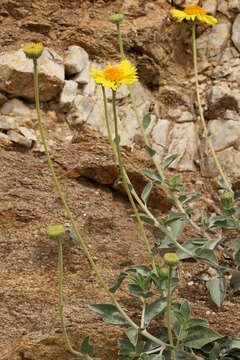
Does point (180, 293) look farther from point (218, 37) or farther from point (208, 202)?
point (218, 37)

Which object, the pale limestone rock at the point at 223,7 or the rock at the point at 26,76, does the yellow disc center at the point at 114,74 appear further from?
the pale limestone rock at the point at 223,7

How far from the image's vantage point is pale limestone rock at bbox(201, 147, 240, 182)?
5508mm

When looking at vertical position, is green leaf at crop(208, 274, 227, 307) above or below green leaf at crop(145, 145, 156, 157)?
below

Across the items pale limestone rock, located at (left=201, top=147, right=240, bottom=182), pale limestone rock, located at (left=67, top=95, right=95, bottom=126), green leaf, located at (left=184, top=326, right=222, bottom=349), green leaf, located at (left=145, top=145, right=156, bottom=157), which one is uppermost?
pale limestone rock, located at (left=67, top=95, right=95, bottom=126)

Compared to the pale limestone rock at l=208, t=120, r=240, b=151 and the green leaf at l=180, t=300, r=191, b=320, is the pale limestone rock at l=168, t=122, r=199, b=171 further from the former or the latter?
the green leaf at l=180, t=300, r=191, b=320

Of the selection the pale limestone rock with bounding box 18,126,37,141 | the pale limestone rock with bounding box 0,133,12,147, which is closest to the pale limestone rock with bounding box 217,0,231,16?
the pale limestone rock with bounding box 18,126,37,141


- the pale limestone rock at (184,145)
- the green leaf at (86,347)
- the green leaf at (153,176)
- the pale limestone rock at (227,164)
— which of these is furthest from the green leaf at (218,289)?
the pale limestone rock at (184,145)

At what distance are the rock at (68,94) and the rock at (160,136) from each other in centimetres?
78

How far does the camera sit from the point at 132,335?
3.29 metres

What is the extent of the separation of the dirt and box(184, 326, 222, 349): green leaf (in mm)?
410

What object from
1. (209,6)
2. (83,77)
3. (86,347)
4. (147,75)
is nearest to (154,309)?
(86,347)

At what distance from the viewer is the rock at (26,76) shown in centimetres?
541

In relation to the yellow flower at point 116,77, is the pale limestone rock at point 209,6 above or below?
above

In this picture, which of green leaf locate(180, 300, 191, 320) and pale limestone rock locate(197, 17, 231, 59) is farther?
pale limestone rock locate(197, 17, 231, 59)
